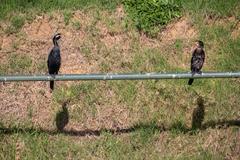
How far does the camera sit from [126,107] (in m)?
11.7

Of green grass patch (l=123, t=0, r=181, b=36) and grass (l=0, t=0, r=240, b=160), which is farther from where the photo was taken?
green grass patch (l=123, t=0, r=181, b=36)

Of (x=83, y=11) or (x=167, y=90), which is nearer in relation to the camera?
(x=167, y=90)

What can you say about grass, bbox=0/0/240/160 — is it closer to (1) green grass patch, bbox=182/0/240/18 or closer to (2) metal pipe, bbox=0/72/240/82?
(1) green grass patch, bbox=182/0/240/18

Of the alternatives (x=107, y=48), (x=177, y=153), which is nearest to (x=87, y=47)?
(x=107, y=48)

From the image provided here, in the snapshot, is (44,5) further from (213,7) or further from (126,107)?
(213,7)

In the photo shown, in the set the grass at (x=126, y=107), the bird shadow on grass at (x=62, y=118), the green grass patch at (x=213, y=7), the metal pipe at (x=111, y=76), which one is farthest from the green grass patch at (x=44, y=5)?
the metal pipe at (x=111, y=76)

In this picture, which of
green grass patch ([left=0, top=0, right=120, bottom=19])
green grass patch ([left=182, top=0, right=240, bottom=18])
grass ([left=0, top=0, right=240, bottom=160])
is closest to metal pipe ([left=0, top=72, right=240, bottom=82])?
grass ([left=0, top=0, right=240, bottom=160])

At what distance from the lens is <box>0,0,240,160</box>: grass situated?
1130 centimetres

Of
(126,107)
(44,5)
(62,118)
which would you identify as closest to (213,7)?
(126,107)

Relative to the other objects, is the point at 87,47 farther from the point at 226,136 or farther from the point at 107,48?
the point at 226,136

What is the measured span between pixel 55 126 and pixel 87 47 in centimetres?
173

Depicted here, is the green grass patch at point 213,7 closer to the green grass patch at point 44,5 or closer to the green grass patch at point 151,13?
the green grass patch at point 151,13

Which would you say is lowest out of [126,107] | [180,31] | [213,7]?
[126,107]

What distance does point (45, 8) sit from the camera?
491 inches
